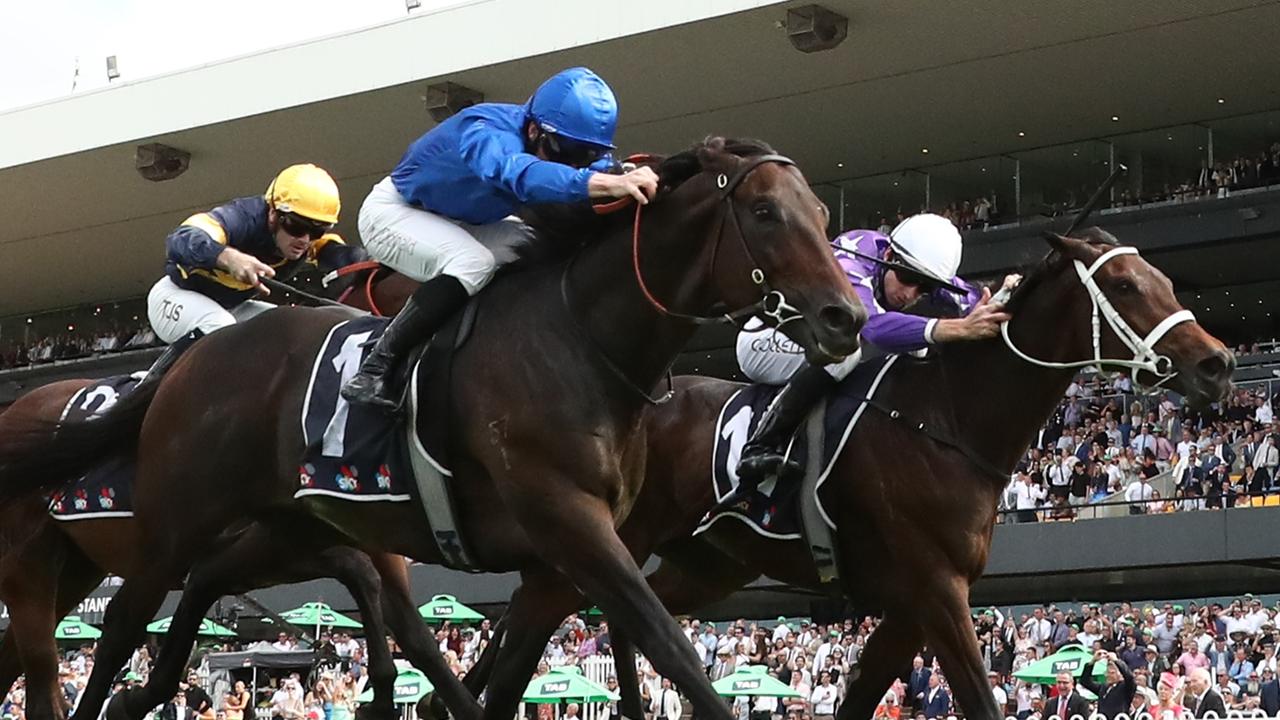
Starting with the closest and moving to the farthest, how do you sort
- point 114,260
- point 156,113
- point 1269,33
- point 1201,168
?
point 1269,33 < point 1201,168 < point 156,113 < point 114,260

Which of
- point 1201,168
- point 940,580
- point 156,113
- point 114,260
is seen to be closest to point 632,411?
point 940,580

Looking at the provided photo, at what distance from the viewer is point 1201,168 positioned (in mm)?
25969

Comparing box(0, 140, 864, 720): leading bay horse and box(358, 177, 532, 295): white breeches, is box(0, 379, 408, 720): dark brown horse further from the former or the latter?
box(358, 177, 532, 295): white breeches

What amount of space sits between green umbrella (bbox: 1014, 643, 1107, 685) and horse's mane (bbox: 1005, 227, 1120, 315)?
29.0 feet

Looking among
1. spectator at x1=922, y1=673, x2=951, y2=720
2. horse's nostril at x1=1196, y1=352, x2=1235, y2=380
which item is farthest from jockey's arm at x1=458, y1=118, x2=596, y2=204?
spectator at x1=922, y1=673, x2=951, y2=720

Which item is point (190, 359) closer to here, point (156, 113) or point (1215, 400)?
point (1215, 400)

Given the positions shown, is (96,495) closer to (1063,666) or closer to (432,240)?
(432,240)

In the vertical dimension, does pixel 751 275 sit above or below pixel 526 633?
above

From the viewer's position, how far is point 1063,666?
1497 cm

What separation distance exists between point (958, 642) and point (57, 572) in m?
4.16

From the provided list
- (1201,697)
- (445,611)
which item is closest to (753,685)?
(1201,697)

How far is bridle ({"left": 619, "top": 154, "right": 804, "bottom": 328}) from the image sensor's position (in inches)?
189

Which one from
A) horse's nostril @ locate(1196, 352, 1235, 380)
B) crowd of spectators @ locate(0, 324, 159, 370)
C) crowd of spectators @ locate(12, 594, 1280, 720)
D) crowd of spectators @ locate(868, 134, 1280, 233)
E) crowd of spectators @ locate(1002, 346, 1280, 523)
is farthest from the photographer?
crowd of spectators @ locate(0, 324, 159, 370)

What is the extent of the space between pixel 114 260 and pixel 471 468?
109ft
